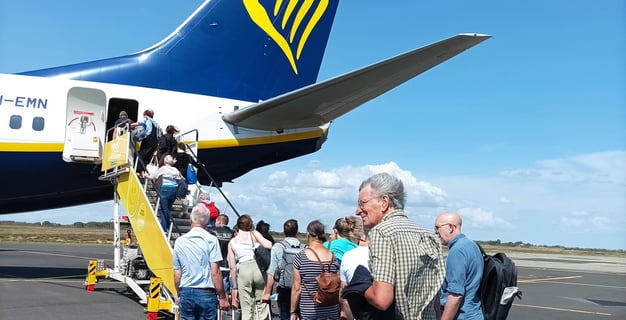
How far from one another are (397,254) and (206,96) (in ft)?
35.9

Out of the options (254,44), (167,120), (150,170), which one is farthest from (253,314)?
(254,44)

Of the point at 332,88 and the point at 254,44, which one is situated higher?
the point at 254,44

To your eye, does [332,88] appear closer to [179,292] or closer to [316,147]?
[316,147]

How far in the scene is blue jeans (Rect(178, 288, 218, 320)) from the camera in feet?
A: 18.5

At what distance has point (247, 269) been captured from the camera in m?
7.85

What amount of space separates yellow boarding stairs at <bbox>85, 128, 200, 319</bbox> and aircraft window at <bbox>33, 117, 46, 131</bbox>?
1330 mm

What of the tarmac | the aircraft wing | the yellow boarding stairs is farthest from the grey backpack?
the aircraft wing

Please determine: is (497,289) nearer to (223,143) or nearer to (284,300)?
(284,300)

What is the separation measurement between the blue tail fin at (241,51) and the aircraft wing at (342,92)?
1510 millimetres

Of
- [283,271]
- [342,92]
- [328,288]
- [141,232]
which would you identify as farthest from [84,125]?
[328,288]

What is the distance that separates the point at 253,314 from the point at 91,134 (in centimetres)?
655

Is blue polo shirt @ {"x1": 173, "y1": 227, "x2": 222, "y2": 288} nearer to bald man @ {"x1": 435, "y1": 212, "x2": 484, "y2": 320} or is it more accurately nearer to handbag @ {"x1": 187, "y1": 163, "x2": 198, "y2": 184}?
bald man @ {"x1": 435, "y1": 212, "x2": 484, "y2": 320}

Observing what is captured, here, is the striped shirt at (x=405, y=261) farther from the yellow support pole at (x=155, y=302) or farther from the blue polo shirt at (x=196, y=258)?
the yellow support pole at (x=155, y=302)

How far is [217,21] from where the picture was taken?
47.4ft
